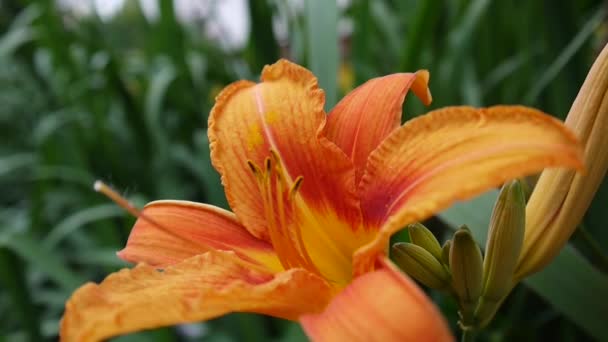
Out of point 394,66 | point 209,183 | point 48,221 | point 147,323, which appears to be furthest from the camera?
point 48,221

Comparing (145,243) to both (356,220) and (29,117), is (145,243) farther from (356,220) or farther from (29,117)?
(29,117)

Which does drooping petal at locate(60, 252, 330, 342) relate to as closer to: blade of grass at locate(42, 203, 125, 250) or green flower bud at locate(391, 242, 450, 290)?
green flower bud at locate(391, 242, 450, 290)

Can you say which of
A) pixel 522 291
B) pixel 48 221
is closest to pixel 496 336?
pixel 522 291

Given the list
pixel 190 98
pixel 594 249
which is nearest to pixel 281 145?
pixel 594 249

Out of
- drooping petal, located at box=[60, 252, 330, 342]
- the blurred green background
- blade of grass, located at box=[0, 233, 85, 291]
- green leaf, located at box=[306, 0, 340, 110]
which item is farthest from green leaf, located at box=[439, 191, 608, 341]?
blade of grass, located at box=[0, 233, 85, 291]

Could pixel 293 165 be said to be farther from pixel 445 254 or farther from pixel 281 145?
pixel 445 254

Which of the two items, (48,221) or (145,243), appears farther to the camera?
(48,221)
